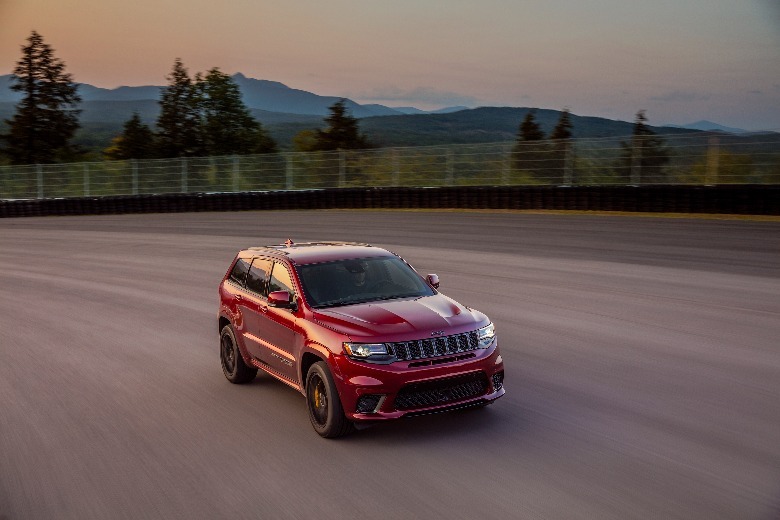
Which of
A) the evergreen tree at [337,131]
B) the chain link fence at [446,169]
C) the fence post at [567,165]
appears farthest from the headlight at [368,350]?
the evergreen tree at [337,131]

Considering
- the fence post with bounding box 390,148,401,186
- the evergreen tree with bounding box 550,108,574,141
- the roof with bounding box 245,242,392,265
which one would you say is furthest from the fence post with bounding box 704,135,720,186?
the evergreen tree with bounding box 550,108,574,141

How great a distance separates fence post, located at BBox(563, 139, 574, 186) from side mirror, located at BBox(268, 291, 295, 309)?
23.8 metres

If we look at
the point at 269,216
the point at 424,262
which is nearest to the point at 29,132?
the point at 269,216

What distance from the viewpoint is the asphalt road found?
6.34 m

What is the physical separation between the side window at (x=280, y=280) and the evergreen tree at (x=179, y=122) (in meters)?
88.3

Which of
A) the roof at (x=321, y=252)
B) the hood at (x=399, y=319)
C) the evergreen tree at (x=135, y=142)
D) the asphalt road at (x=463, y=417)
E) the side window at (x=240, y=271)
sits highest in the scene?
the evergreen tree at (x=135, y=142)

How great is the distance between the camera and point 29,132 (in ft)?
311

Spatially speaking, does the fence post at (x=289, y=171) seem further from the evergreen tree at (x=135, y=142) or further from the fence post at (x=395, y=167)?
the evergreen tree at (x=135, y=142)

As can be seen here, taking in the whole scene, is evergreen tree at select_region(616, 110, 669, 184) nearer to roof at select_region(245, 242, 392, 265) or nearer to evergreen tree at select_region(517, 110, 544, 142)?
roof at select_region(245, 242, 392, 265)

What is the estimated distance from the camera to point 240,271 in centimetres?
1030

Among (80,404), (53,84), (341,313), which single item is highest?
(53,84)

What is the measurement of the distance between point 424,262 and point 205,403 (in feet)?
39.9

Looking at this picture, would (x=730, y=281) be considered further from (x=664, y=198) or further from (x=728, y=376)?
(x=664, y=198)

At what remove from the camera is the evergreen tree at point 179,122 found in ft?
316
